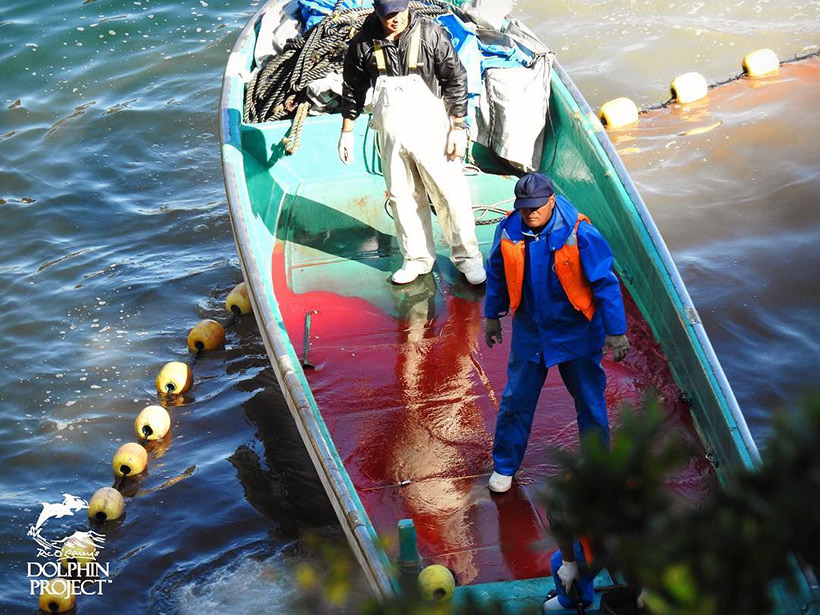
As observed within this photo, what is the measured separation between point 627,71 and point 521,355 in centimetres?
931

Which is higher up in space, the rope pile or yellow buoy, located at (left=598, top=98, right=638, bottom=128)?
the rope pile

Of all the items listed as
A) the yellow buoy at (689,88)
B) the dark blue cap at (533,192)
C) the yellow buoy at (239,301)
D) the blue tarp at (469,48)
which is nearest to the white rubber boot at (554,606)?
the dark blue cap at (533,192)

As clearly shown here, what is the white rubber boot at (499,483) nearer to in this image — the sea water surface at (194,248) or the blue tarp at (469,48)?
the sea water surface at (194,248)

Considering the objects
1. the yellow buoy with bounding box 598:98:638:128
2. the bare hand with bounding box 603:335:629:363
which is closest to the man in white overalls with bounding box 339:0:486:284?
the bare hand with bounding box 603:335:629:363

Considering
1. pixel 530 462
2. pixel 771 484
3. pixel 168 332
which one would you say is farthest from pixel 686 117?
pixel 771 484

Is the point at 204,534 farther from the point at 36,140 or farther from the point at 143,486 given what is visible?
the point at 36,140

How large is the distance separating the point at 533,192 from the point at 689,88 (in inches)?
305

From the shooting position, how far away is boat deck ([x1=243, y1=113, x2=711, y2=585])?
499cm

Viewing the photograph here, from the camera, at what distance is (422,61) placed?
609 cm

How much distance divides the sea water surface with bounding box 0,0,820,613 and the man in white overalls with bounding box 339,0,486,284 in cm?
202

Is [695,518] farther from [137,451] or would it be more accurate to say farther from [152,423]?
[152,423]

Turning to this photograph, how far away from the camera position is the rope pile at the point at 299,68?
8.12 m

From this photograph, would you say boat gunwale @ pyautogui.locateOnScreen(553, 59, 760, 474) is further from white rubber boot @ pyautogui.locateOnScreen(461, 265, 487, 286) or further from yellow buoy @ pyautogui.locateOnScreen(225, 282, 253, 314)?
yellow buoy @ pyautogui.locateOnScreen(225, 282, 253, 314)

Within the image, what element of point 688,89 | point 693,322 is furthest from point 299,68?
point 688,89
